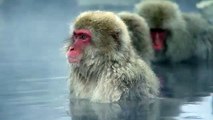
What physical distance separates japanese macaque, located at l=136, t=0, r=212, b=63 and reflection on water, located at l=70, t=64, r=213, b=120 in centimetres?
120

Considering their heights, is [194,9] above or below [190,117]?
above

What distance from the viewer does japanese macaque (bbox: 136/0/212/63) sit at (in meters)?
8.28

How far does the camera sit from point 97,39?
19.5 feet

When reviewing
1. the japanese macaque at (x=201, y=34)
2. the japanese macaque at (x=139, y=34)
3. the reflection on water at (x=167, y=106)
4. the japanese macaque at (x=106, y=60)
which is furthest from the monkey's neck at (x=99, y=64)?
the japanese macaque at (x=201, y=34)

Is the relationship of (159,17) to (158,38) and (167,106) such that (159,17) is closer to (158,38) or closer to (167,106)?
(158,38)

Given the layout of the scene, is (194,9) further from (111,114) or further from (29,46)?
(111,114)

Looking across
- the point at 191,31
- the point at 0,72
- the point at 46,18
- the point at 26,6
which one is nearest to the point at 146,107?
the point at 0,72

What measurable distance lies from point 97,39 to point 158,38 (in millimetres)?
2496

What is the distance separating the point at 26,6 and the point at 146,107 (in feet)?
33.8

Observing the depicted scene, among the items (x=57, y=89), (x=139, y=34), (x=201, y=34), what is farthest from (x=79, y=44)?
(x=201, y=34)

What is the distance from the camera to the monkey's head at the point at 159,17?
827cm

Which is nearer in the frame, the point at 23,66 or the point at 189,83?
the point at 189,83

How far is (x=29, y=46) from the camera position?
30.2ft

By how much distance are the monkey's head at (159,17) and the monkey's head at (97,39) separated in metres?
2.28
